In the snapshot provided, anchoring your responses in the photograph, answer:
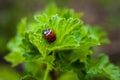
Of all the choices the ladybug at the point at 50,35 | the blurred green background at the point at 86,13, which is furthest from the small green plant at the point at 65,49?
the blurred green background at the point at 86,13

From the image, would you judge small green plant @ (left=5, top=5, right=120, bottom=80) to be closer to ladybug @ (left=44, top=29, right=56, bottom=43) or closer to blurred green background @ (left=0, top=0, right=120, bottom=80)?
ladybug @ (left=44, top=29, right=56, bottom=43)

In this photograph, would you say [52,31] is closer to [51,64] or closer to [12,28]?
[51,64]

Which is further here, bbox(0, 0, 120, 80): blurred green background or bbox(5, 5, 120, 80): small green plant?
bbox(0, 0, 120, 80): blurred green background

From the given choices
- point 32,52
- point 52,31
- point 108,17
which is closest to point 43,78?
point 32,52

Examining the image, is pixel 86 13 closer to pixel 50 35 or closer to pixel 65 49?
pixel 65 49

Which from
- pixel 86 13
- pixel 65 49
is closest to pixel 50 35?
pixel 65 49

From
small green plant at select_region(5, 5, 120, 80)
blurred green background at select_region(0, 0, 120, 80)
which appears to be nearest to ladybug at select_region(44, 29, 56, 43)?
small green plant at select_region(5, 5, 120, 80)
